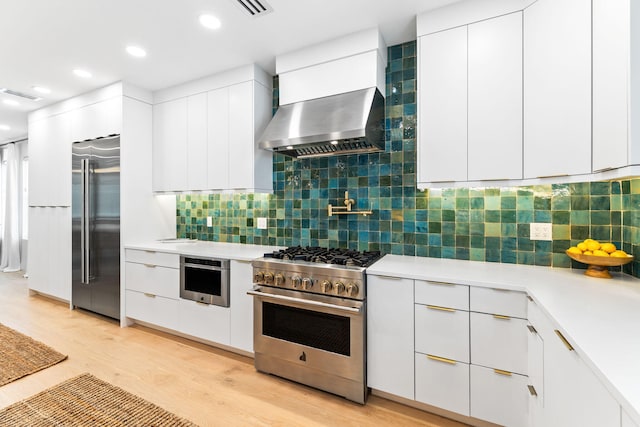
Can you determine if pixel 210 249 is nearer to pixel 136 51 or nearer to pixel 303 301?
pixel 303 301

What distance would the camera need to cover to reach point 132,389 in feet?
7.32

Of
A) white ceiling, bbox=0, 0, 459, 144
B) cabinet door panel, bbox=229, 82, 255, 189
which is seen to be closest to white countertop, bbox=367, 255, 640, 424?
cabinet door panel, bbox=229, 82, 255, 189

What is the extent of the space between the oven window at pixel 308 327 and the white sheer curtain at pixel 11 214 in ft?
22.2

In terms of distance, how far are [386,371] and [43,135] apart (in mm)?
5169

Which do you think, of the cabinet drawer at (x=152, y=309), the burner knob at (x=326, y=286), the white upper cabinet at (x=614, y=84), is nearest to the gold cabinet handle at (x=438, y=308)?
the burner knob at (x=326, y=286)

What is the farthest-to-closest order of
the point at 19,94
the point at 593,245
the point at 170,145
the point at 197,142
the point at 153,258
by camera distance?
1. the point at 19,94
2. the point at 170,145
3. the point at 197,142
4. the point at 153,258
5. the point at 593,245

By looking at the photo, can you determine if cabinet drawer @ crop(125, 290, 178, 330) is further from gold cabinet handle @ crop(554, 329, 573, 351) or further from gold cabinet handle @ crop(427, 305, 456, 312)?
gold cabinet handle @ crop(554, 329, 573, 351)

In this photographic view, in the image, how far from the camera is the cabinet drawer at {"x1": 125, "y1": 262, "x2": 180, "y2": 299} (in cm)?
300

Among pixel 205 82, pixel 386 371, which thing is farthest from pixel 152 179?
pixel 386 371

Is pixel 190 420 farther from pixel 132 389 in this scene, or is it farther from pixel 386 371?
pixel 386 371

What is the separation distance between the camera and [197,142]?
3.31 meters

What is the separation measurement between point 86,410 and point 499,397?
2521mm

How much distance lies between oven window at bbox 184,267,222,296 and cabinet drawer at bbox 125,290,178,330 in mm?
291

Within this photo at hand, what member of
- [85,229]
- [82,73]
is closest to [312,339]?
[85,229]
